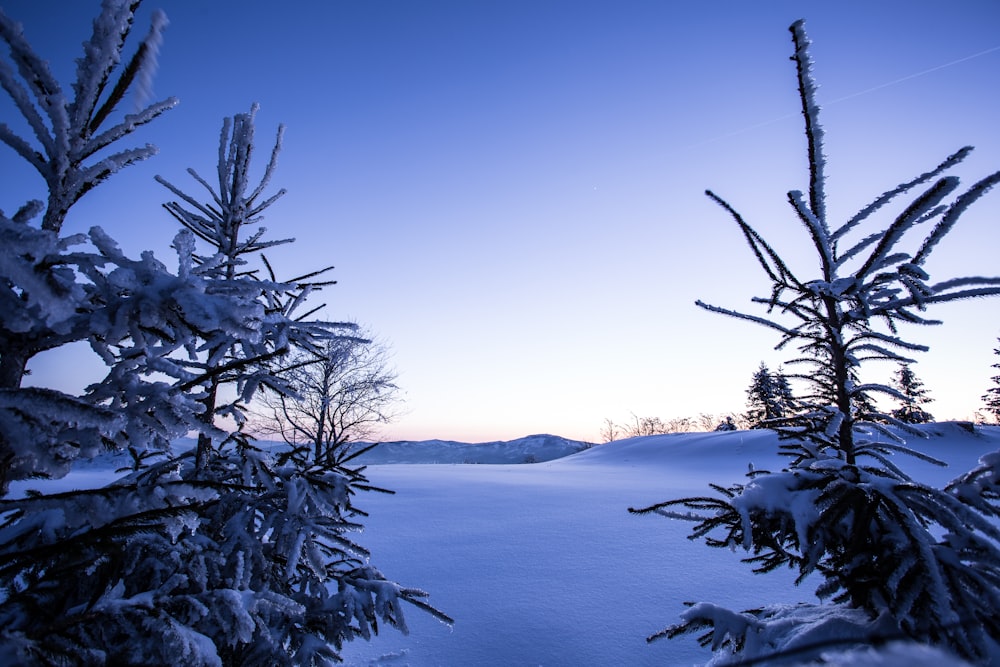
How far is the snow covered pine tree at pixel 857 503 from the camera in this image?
1.55 m

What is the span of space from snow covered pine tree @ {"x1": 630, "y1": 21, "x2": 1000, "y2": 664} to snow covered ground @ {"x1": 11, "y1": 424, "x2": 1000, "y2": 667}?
0.67 meters

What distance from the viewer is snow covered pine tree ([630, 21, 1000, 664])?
5.09 ft

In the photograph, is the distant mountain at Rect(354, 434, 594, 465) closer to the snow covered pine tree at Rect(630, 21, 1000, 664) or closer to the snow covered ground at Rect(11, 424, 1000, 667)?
the snow covered ground at Rect(11, 424, 1000, 667)

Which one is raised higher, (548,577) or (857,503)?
(857,503)

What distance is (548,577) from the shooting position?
5.37 m

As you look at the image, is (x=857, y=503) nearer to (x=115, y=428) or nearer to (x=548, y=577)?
(x=115, y=428)

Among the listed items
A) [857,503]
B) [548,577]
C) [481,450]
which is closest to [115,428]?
[857,503]

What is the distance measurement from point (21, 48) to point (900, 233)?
3.55 meters

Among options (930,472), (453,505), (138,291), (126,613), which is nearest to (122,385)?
(138,291)

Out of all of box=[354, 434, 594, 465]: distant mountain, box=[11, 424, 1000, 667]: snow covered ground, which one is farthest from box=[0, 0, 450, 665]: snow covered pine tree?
box=[354, 434, 594, 465]: distant mountain

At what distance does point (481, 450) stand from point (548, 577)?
59.4 metres

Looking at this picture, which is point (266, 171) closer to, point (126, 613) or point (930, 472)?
point (126, 613)

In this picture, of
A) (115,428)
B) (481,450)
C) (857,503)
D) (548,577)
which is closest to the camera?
(115,428)

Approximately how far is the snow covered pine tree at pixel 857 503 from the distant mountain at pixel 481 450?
56.1 meters
